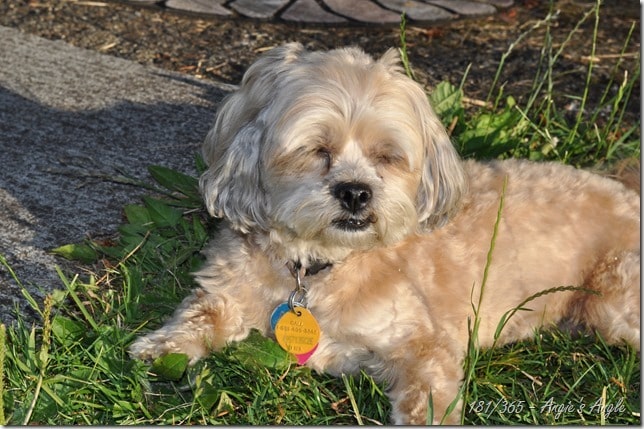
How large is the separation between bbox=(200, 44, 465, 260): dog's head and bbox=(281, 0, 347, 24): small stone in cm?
367

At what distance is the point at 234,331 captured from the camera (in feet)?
14.2

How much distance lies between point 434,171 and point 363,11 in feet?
13.2

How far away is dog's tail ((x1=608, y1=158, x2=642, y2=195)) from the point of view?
499cm

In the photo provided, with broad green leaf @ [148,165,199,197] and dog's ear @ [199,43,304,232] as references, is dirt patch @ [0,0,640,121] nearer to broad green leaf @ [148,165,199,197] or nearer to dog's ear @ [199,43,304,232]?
broad green leaf @ [148,165,199,197]

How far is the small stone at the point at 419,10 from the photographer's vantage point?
26.3 feet

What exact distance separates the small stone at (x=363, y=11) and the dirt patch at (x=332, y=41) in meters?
0.14

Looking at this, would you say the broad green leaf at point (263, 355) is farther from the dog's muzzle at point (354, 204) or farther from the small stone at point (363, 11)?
the small stone at point (363, 11)

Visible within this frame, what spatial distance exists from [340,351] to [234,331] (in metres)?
0.49

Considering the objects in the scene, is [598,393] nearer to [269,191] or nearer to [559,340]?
[559,340]

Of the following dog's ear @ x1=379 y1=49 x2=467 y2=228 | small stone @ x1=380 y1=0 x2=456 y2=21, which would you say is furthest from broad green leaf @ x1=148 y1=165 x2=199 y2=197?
small stone @ x1=380 y1=0 x2=456 y2=21

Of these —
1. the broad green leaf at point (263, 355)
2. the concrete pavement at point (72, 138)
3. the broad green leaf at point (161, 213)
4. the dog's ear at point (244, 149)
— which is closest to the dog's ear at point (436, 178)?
the dog's ear at point (244, 149)

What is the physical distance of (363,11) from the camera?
8016 millimetres

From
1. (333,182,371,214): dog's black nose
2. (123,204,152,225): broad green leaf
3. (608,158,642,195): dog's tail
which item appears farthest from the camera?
(123,204,152,225): broad green leaf

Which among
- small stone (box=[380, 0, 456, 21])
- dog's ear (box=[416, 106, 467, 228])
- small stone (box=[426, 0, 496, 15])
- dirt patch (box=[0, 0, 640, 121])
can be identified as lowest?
dirt patch (box=[0, 0, 640, 121])
